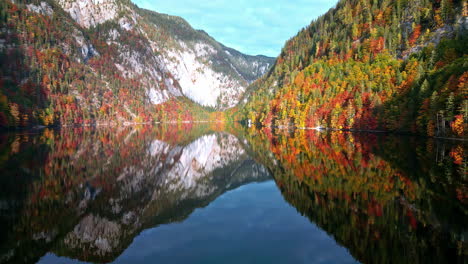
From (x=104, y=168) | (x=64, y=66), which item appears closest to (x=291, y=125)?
(x=104, y=168)

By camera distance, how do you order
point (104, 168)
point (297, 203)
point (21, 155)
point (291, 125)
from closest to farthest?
1. point (297, 203)
2. point (104, 168)
3. point (21, 155)
4. point (291, 125)

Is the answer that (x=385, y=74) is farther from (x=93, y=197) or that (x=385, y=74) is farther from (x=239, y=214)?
(x=93, y=197)

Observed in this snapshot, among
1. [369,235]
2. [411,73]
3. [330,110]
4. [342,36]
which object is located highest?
[342,36]

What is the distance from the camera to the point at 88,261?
12797 millimetres

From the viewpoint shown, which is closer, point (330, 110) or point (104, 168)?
point (104, 168)

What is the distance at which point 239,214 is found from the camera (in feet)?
63.2

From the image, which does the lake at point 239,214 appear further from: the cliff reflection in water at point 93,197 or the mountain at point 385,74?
the mountain at point 385,74

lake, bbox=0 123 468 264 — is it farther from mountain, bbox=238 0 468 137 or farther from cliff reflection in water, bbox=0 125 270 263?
mountain, bbox=238 0 468 137

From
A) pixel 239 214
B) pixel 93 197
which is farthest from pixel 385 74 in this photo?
pixel 93 197

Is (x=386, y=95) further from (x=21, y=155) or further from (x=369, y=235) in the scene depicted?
(x=21, y=155)

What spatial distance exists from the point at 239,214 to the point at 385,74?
101296 millimetres

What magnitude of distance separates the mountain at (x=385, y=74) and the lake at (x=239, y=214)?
139ft

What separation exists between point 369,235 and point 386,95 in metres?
90.3

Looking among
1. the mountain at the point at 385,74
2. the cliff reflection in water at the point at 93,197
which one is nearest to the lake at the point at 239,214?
the cliff reflection in water at the point at 93,197
